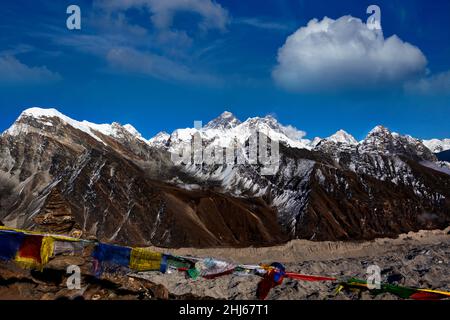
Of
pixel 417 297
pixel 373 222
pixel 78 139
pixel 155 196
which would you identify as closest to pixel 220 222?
pixel 155 196

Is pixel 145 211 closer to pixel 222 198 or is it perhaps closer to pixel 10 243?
pixel 222 198

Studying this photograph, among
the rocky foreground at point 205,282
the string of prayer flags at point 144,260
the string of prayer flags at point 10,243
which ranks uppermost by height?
the string of prayer flags at point 10,243

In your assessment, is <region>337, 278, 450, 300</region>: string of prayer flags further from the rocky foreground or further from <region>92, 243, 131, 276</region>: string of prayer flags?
<region>92, 243, 131, 276</region>: string of prayer flags

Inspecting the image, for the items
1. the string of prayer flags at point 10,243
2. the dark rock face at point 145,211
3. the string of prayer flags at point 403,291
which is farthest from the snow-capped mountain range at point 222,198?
the string of prayer flags at point 403,291

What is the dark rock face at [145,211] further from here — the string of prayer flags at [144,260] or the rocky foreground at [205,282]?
the string of prayer flags at [144,260]

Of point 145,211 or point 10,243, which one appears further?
point 145,211

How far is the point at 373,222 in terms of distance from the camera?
98.9 meters

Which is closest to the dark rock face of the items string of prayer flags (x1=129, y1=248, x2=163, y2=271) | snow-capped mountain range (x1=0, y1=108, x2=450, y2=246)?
snow-capped mountain range (x1=0, y1=108, x2=450, y2=246)

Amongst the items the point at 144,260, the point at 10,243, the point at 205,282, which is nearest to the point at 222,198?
the point at 205,282

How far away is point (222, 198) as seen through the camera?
8681 centimetres

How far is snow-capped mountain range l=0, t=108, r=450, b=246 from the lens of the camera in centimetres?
7075

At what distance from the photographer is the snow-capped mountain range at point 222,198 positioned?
70750 mm
